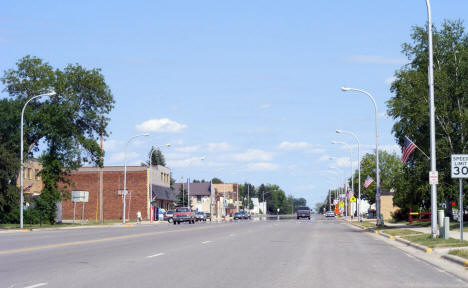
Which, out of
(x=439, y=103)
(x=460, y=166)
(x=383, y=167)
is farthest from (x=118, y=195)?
(x=460, y=166)

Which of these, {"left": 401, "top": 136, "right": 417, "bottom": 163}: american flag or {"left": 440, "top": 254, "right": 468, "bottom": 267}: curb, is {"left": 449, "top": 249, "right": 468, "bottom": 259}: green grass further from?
{"left": 401, "top": 136, "right": 417, "bottom": 163}: american flag

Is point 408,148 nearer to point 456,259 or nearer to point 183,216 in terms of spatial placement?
point 456,259

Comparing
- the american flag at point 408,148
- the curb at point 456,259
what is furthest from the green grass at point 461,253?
the american flag at point 408,148

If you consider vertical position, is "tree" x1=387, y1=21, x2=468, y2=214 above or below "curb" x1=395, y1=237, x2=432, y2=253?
above

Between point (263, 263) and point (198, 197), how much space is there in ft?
479

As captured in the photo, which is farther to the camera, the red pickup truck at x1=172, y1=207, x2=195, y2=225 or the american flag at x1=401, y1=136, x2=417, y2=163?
the red pickup truck at x1=172, y1=207, x2=195, y2=225

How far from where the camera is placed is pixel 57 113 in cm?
6012

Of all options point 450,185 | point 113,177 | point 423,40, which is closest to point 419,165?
point 450,185

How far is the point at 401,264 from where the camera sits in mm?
17484

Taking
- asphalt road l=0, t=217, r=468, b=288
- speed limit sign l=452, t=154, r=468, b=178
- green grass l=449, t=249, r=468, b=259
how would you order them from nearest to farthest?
1. asphalt road l=0, t=217, r=468, b=288
2. green grass l=449, t=249, r=468, b=259
3. speed limit sign l=452, t=154, r=468, b=178

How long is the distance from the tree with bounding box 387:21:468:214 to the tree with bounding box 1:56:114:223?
102 feet

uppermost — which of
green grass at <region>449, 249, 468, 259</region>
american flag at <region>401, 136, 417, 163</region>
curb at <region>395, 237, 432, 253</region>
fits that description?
american flag at <region>401, 136, 417, 163</region>

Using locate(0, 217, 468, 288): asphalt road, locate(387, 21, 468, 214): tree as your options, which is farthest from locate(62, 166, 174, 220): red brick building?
locate(0, 217, 468, 288): asphalt road

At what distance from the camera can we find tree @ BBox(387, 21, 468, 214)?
4078 cm
